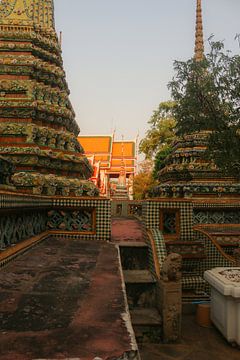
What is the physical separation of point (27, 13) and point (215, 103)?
36.2ft

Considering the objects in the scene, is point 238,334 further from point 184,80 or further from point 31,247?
point 184,80

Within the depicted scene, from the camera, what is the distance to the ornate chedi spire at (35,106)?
11797mm

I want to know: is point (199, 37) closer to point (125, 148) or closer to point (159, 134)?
point (159, 134)

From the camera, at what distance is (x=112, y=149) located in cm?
4675

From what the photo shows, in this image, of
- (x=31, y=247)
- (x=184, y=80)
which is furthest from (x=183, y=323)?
(x=184, y=80)

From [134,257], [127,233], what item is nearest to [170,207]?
[134,257]

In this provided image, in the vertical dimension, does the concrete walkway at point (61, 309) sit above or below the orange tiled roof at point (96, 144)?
below

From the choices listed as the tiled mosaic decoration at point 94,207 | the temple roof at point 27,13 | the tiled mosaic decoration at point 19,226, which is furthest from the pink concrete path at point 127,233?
the temple roof at point 27,13

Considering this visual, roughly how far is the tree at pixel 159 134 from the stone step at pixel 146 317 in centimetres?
2631

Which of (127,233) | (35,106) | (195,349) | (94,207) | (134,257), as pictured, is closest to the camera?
(195,349)

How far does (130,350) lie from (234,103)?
20.7ft

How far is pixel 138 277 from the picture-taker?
20.9ft

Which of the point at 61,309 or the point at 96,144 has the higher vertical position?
the point at 96,144

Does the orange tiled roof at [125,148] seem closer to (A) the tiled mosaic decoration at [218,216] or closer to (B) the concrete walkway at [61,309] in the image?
(A) the tiled mosaic decoration at [218,216]
